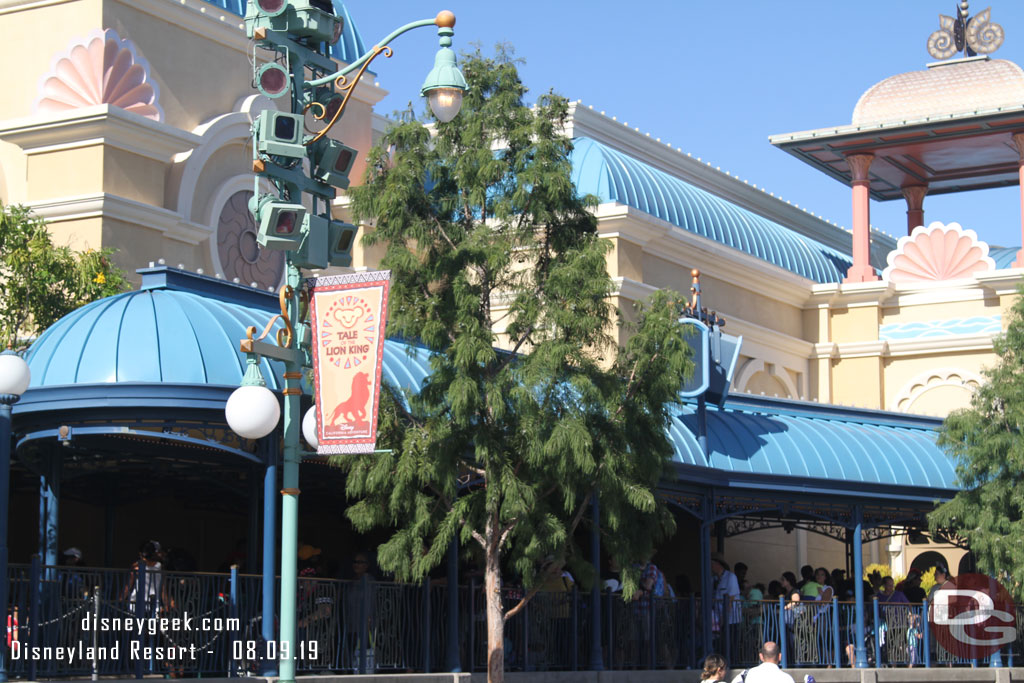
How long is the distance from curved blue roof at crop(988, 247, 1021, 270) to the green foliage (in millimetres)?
22869

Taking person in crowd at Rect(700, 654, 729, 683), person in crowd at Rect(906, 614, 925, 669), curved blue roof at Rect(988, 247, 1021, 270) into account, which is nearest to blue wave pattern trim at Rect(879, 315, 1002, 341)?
curved blue roof at Rect(988, 247, 1021, 270)

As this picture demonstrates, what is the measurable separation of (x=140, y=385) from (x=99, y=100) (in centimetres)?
1082

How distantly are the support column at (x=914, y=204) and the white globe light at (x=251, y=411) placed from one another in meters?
30.4


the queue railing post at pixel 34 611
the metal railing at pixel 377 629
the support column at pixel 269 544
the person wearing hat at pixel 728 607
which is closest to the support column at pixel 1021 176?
the metal railing at pixel 377 629

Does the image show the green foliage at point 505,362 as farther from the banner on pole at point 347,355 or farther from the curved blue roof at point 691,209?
the curved blue roof at point 691,209

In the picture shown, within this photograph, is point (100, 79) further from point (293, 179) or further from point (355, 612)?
point (293, 179)

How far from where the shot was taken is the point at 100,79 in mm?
24953

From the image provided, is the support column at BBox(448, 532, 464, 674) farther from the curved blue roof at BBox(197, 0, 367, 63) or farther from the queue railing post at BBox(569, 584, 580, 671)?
the curved blue roof at BBox(197, 0, 367, 63)

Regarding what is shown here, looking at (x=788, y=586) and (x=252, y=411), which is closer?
(x=252, y=411)

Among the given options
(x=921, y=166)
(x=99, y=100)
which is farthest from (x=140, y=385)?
(x=921, y=166)

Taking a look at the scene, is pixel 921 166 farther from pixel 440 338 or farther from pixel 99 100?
pixel 440 338

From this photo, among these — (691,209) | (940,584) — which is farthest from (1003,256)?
(940,584)

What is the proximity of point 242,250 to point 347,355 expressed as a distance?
15.1m

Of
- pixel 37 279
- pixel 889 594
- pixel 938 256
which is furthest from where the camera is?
pixel 938 256
